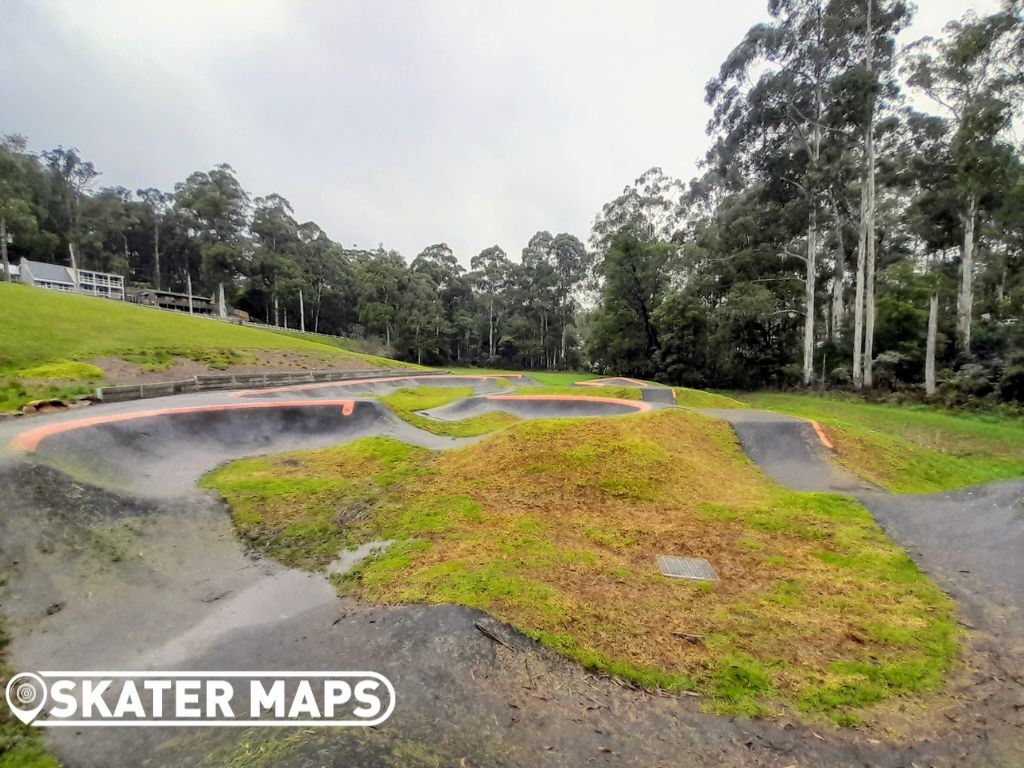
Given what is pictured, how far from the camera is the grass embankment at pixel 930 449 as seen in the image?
Result: 9.57 metres

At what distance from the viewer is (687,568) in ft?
20.0

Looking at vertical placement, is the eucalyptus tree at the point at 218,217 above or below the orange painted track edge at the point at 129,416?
above

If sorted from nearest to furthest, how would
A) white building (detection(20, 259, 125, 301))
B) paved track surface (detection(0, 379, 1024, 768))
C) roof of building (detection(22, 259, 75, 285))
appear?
paved track surface (detection(0, 379, 1024, 768))
white building (detection(20, 259, 125, 301))
roof of building (detection(22, 259, 75, 285))

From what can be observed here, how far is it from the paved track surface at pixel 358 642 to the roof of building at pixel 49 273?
60989mm

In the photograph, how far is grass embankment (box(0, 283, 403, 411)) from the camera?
16.0m

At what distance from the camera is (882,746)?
11.0 feet

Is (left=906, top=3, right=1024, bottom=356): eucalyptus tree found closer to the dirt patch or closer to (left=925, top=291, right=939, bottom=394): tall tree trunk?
(left=925, top=291, right=939, bottom=394): tall tree trunk

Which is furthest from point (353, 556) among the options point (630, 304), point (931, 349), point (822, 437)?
point (630, 304)

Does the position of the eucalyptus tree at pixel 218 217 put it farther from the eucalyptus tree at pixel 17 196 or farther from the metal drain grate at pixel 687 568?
the metal drain grate at pixel 687 568

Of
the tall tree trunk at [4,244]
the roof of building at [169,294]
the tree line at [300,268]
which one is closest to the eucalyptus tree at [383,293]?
the tree line at [300,268]

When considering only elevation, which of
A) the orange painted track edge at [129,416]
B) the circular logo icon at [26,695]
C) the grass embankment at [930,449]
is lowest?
the circular logo icon at [26,695]

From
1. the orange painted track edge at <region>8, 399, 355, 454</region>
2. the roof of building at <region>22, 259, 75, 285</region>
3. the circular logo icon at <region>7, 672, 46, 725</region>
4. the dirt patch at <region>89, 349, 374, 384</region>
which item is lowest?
the circular logo icon at <region>7, 672, 46, 725</region>

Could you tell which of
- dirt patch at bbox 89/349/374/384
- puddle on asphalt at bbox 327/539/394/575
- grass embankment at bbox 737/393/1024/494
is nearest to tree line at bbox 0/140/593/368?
dirt patch at bbox 89/349/374/384

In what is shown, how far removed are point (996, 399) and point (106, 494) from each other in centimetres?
2601
